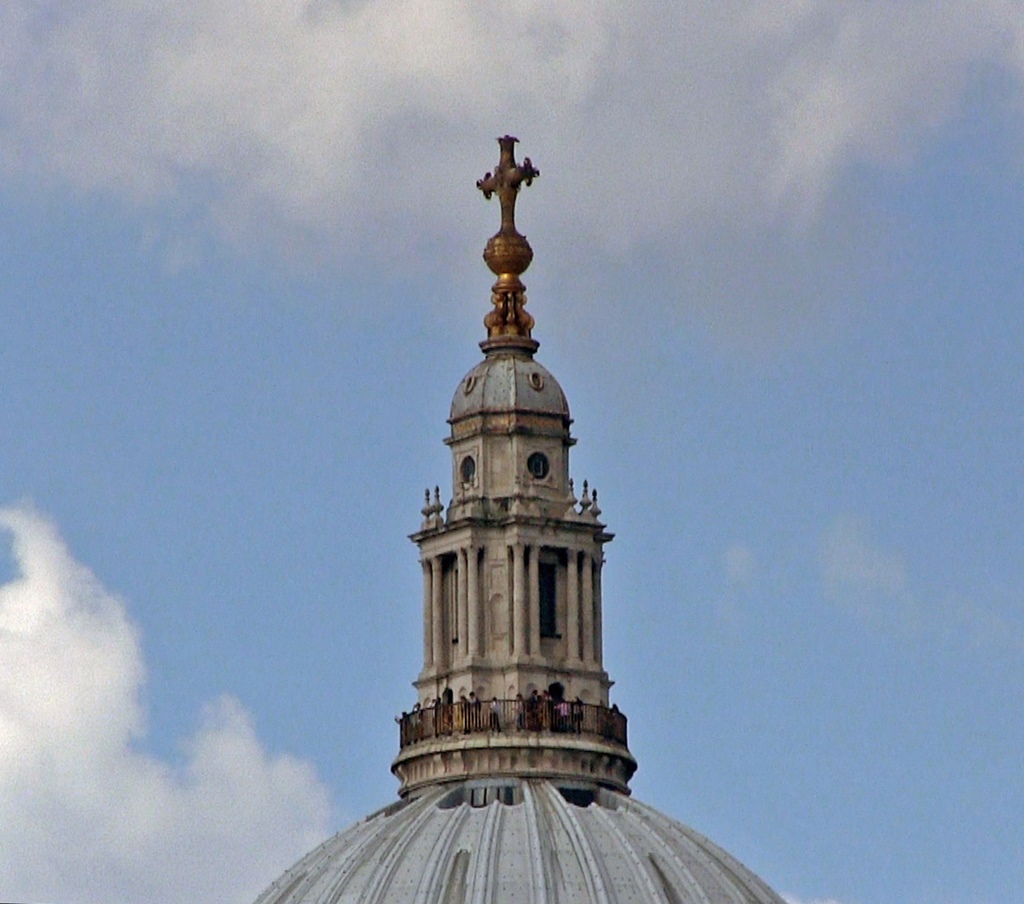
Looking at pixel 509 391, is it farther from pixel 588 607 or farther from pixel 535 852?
pixel 535 852

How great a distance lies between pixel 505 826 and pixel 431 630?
10.4 m

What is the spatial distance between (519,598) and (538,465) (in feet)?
15.7

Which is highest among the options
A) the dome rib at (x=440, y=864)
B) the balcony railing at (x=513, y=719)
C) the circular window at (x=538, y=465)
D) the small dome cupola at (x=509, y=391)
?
the small dome cupola at (x=509, y=391)

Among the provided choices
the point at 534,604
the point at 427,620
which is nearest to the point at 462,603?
the point at 427,620

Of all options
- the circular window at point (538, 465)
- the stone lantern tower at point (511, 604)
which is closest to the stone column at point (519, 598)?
the stone lantern tower at point (511, 604)

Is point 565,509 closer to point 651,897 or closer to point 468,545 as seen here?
point 468,545

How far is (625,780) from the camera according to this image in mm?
157875

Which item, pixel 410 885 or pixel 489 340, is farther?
pixel 489 340

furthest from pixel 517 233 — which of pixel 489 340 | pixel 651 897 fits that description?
pixel 651 897

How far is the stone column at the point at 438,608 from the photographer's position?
15862 centimetres

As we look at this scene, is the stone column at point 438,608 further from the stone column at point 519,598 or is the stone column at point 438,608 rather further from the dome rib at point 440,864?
the dome rib at point 440,864

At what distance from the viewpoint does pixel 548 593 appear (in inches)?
6280

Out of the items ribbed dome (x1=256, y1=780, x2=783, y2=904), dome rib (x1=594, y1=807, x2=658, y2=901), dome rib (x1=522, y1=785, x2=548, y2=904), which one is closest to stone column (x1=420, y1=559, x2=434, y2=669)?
ribbed dome (x1=256, y1=780, x2=783, y2=904)

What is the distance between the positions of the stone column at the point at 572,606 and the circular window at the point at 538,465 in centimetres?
269
